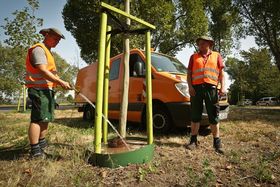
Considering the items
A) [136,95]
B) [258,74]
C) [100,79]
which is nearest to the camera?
[100,79]

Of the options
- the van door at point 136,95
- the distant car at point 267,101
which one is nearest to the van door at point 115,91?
the van door at point 136,95

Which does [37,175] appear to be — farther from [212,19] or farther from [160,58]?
[212,19]

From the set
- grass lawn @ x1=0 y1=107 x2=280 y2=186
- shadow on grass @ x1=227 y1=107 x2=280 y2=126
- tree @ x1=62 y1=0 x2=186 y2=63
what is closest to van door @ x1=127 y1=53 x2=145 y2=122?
grass lawn @ x1=0 y1=107 x2=280 y2=186

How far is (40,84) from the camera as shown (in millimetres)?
3811

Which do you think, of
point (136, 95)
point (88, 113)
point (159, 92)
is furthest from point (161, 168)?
point (88, 113)

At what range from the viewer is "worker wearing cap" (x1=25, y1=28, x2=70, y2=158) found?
3676mm

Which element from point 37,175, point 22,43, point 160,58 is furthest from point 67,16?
point 37,175

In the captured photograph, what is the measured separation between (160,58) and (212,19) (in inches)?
918

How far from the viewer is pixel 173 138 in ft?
17.1

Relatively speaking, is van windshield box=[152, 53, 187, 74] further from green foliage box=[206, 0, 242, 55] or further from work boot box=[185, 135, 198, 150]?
green foliage box=[206, 0, 242, 55]

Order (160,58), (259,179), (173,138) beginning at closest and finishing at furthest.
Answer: (259,179)
(173,138)
(160,58)

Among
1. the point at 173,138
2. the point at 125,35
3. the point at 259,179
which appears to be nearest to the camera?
the point at 259,179

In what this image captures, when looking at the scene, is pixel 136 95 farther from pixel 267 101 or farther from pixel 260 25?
pixel 267 101

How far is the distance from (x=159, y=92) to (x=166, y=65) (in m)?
0.90
